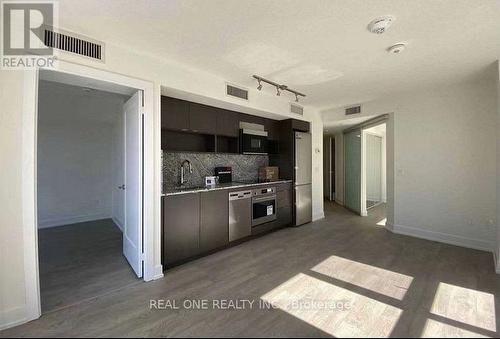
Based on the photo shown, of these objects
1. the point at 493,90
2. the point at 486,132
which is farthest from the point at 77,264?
the point at 493,90

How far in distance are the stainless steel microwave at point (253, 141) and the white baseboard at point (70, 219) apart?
13.3ft

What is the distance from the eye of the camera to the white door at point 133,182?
262cm

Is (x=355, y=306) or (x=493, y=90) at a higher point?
(x=493, y=90)

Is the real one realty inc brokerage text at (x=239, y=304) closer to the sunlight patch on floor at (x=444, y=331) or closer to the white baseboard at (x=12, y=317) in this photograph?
the sunlight patch on floor at (x=444, y=331)

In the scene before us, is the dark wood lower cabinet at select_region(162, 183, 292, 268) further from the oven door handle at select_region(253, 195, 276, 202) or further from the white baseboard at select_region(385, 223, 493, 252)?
the white baseboard at select_region(385, 223, 493, 252)

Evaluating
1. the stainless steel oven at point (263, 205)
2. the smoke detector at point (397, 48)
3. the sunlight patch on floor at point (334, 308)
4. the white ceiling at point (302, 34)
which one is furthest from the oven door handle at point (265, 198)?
the smoke detector at point (397, 48)

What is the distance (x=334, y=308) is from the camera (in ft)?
6.71

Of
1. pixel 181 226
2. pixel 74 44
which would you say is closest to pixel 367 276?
pixel 181 226

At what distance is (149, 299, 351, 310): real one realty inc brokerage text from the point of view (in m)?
2.06

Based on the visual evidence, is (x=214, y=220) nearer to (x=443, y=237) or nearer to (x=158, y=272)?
(x=158, y=272)

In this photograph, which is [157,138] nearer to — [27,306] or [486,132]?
[27,306]

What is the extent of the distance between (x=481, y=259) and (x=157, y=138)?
455 cm

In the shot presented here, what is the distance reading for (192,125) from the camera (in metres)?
3.46

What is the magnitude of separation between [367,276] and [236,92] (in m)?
3.06
